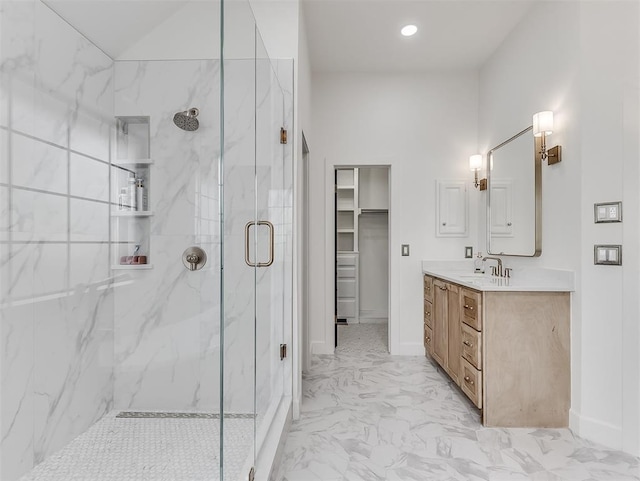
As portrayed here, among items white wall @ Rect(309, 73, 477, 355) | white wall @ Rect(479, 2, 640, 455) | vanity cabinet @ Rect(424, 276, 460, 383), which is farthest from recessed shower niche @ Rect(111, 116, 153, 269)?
white wall @ Rect(479, 2, 640, 455)

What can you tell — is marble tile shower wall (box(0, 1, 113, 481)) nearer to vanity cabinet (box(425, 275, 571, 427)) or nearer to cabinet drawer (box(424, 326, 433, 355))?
vanity cabinet (box(425, 275, 571, 427))

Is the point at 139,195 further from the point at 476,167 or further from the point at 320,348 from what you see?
the point at 476,167

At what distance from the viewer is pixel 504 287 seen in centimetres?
231

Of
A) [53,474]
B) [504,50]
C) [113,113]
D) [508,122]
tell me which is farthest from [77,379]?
[504,50]

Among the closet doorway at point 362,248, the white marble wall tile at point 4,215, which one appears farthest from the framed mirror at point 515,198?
the white marble wall tile at point 4,215

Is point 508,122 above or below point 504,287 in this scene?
above

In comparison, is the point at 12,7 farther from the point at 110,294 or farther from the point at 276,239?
the point at 276,239

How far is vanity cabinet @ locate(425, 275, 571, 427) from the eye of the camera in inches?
89.9

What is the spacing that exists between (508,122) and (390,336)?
2.18 m

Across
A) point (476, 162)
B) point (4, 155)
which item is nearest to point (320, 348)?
point (476, 162)

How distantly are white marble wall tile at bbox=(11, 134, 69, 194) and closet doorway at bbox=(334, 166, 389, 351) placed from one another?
3851 millimetres

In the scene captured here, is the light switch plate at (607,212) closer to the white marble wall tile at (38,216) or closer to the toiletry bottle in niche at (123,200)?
the toiletry bottle in niche at (123,200)

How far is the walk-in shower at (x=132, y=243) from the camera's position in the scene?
1166 mm

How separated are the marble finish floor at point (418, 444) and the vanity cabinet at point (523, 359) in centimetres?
10
